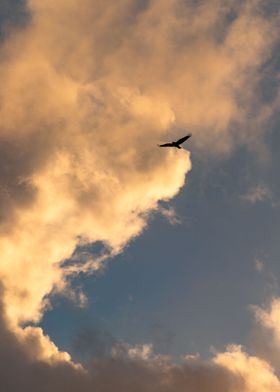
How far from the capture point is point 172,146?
413 ft
